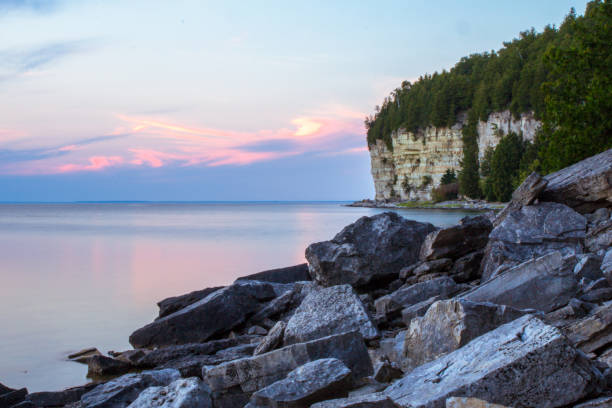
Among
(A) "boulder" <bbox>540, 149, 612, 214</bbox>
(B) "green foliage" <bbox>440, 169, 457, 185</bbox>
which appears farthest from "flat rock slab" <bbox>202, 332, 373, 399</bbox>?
(B) "green foliage" <bbox>440, 169, 457, 185</bbox>

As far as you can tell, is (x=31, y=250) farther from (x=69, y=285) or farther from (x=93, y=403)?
(x=93, y=403)

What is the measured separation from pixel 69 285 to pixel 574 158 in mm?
20394

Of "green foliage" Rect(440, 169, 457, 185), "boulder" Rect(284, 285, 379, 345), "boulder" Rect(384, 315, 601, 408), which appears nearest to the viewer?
"boulder" Rect(384, 315, 601, 408)

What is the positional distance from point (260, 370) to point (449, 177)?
102 metres

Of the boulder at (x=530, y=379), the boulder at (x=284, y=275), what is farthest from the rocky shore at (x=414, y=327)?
the boulder at (x=284, y=275)

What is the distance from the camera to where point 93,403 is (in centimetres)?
630

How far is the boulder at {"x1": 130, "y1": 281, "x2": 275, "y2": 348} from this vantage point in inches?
428

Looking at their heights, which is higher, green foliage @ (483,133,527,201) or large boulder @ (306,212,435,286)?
green foliage @ (483,133,527,201)

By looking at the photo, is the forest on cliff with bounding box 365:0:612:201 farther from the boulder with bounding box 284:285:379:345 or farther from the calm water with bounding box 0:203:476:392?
the boulder with bounding box 284:285:379:345

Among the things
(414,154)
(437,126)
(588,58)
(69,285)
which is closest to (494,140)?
(437,126)

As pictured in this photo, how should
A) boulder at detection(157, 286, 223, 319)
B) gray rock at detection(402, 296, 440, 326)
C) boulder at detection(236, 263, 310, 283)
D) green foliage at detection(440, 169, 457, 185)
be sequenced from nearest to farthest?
gray rock at detection(402, 296, 440, 326)
boulder at detection(157, 286, 223, 319)
boulder at detection(236, 263, 310, 283)
green foliage at detection(440, 169, 457, 185)

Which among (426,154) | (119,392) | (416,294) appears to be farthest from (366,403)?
(426,154)

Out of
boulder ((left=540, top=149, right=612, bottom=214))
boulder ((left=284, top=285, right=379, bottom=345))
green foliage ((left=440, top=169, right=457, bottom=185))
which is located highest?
green foliage ((left=440, top=169, right=457, bottom=185))

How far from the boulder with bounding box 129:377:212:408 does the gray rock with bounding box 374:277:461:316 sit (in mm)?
4512
